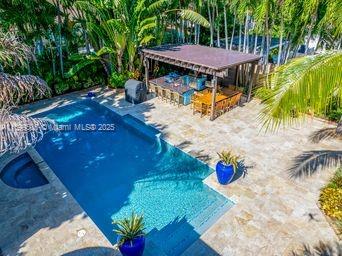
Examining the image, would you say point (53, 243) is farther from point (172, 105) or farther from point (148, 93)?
point (148, 93)

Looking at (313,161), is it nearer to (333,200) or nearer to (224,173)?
(333,200)

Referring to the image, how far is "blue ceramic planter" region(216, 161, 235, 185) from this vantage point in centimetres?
1008

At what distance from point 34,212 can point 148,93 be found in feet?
40.7

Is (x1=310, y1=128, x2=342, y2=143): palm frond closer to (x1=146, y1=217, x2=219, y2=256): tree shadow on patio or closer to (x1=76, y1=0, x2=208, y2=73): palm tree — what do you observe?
(x1=146, y1=217, x2=219, y2=256): tree shadow on patio

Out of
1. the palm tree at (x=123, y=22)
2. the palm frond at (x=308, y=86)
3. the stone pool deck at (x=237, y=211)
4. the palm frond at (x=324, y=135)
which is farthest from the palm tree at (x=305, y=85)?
the palm tree at (x=123, y=22)

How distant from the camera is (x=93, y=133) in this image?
14953 mm

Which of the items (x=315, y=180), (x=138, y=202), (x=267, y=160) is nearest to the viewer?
(x=138, y=202)

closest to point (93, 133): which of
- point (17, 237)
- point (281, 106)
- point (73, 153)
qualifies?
point (73, 153)

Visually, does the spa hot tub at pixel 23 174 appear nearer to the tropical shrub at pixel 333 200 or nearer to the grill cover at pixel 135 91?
the grill cover at pixel 135 91

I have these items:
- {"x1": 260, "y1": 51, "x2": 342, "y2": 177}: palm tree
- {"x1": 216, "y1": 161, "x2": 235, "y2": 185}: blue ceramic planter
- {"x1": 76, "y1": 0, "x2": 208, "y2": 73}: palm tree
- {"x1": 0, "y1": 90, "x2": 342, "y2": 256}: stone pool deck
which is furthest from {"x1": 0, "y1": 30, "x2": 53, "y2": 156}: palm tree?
{"x1": 76, "y1": 0, "x2": 208, "y2": 73}: palm tree

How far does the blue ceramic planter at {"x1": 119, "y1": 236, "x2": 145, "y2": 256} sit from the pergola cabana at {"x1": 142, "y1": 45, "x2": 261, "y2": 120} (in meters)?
9.80

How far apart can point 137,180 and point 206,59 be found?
8757 mm

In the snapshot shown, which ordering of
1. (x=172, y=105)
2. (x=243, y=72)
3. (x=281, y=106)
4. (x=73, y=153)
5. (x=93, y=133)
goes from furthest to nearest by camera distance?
(x=243, y=72), (x=172, y=105), (x=93, y=133), (x=73, y=153), (x=281, y=106)

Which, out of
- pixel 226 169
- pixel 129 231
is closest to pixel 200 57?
pixel 226 169
